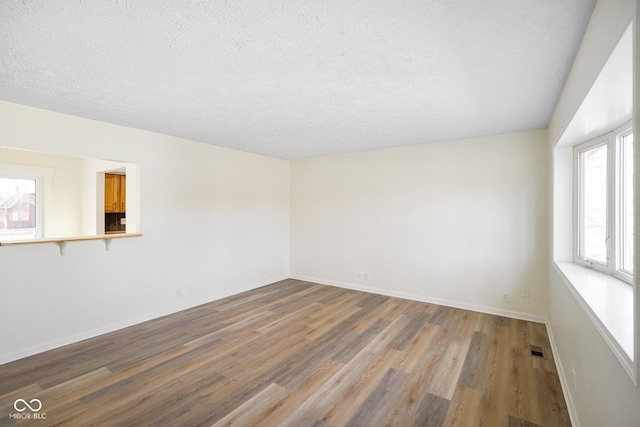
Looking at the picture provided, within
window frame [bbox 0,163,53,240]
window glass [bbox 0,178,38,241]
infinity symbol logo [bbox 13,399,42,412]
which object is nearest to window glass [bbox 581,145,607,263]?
infinity symbol logo [bbox 13,399,42,412]

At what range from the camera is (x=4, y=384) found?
2.37 meters

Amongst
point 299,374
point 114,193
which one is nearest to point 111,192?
point 114,193

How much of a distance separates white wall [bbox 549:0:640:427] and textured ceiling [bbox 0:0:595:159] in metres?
0.18

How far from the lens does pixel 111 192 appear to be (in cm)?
539

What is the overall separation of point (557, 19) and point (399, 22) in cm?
83

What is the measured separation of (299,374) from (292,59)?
8.36 ft

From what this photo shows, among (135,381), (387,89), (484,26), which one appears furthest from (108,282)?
(484,26)

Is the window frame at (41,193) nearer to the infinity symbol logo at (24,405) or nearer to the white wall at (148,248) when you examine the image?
the white wall at (148,248)

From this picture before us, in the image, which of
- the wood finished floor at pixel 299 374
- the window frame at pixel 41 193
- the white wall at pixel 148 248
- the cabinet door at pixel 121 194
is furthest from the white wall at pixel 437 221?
the window frame at pixel 41 193

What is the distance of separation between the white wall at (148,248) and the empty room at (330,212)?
0.9 inches

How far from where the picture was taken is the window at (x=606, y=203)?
1.99 m

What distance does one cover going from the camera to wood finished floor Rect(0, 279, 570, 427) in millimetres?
2033

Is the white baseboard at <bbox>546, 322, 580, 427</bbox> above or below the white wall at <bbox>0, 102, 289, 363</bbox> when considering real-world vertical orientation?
below

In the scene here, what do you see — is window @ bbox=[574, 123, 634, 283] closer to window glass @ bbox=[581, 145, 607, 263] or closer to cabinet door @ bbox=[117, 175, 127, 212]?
window glass @ bbox=[581, 145, 607, 263]
